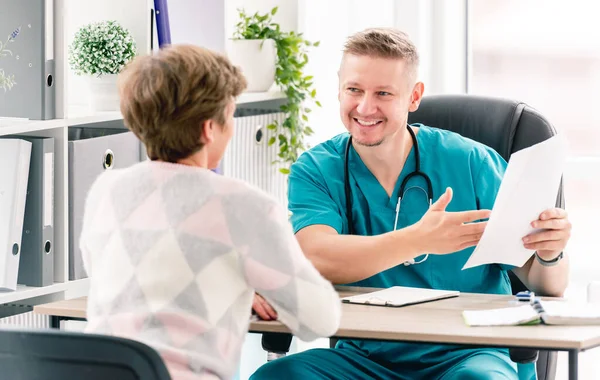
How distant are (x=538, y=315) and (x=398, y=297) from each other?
1.00 ft

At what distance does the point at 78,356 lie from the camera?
132cm

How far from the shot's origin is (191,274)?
4.85 ft

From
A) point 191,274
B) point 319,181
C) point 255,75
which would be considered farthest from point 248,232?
point 255,75

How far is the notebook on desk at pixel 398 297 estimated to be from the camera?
1896 mm

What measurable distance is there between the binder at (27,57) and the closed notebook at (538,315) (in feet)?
4.03

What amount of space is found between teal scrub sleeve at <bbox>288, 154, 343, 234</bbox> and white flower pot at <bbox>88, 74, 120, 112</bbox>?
27.6 inches

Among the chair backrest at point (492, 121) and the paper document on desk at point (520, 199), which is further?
the chair backrest at point (492, 121)

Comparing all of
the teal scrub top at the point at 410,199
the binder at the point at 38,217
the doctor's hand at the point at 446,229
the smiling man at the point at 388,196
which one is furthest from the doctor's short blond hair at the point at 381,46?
the binder at the point at 38,217

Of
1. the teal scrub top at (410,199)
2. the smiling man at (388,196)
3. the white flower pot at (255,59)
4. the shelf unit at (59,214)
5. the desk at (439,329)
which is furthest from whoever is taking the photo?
the white flower pot at (255,59)

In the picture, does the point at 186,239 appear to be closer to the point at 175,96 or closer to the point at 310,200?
the point at 175,96

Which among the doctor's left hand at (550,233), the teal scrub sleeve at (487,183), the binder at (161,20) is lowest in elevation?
the doctor's left hand at (550,233)

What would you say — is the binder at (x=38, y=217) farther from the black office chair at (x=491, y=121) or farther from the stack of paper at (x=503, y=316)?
the stack of paper at (x=503, y=316)

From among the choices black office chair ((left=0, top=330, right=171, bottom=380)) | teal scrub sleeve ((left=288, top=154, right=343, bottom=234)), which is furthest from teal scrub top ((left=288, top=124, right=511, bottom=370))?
black office chair ((left=0, top=330, right=171, bottom=380))

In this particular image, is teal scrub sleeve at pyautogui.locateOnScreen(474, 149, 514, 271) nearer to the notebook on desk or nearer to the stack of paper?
the notebook on desk
